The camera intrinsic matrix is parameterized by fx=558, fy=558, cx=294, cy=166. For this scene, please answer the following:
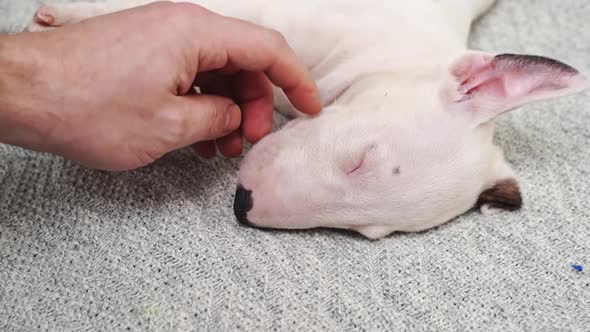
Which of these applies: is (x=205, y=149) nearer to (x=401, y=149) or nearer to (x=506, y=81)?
(x=401, y=149)

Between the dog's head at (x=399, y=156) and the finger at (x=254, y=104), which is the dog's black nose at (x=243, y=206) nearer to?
the dog's head at (x=399, y=156)

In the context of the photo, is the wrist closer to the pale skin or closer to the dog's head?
the pale skin

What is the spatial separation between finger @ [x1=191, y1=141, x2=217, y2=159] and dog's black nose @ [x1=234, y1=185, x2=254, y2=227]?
171 millimetres

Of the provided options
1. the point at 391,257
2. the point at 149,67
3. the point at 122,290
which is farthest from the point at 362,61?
the point at 122,290

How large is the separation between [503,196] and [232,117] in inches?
23.3

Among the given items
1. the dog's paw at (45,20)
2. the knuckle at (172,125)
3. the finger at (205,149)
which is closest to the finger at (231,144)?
the finger at (205,149)

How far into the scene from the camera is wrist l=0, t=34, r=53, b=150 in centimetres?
86

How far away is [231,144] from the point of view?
121cm

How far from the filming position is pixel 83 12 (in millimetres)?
1365

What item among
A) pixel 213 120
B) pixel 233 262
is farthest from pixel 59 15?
pixel 233 262

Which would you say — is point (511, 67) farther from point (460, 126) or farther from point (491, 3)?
point (491, 3)

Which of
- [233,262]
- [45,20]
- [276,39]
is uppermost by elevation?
[276,39]

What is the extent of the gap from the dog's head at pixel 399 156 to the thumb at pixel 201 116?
13cm

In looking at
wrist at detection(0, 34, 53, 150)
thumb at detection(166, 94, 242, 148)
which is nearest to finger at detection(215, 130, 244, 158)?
thumb at detection(166, 94, 242, 148)
